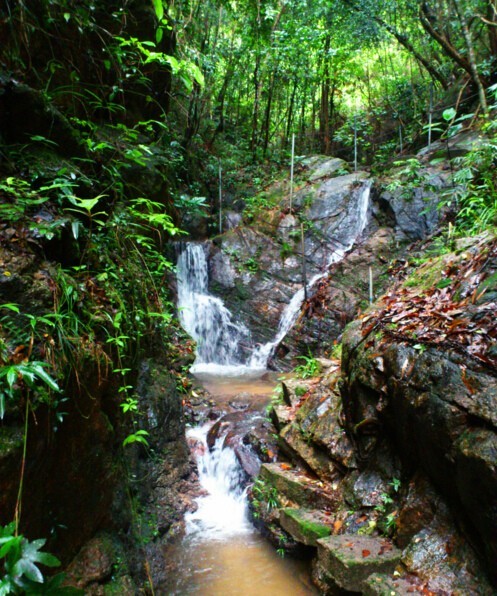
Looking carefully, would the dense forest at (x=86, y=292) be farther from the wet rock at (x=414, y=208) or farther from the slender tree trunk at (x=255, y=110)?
the slender tree trunk at (x=255, y=110)

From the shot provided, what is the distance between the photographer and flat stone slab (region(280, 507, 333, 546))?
139 inches

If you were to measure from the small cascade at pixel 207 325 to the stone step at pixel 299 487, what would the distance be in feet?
17.9

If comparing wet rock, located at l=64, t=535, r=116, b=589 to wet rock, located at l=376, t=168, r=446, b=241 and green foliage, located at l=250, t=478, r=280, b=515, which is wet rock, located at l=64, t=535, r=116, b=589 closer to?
green foliage, located at l=250, t=478, r=280, b=515

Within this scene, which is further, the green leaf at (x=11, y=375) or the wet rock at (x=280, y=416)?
the wet rock at (x=280, y=416)

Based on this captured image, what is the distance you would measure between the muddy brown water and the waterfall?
5933 mm

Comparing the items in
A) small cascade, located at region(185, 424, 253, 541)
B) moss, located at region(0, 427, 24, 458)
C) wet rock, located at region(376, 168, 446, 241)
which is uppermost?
wet rock, located at region(376, 168, 446, 241)

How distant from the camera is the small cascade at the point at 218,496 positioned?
4359 mm

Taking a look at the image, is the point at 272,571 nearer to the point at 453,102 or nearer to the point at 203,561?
the point at 203,561

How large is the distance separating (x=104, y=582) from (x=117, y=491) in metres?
0.64

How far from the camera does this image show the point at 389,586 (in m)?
2.64

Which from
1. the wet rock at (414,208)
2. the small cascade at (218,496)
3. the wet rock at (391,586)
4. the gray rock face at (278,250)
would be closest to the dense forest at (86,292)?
the small cascade at (218,496)

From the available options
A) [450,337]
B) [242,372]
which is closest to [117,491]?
[450,337]

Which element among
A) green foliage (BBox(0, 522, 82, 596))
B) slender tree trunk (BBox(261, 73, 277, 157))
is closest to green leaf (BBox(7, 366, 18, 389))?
green foliage (BBox(0, 522, 82, 596))

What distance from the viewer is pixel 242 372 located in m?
9.53
